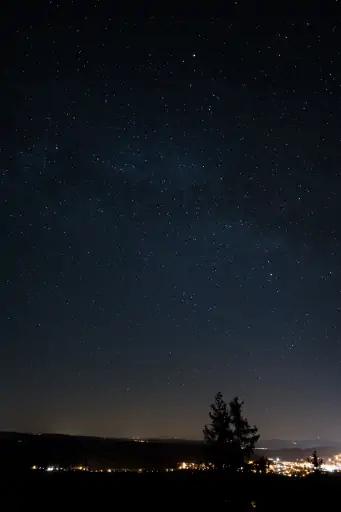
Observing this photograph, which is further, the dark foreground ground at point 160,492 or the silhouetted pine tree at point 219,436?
the silhouetted pine tree at point 219,436

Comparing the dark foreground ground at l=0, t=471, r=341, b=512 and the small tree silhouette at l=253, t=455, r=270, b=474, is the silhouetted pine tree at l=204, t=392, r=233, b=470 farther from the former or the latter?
the dark foreground ground at l=0, t=471, r=341, b=512

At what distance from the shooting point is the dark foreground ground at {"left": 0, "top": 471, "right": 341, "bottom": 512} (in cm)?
1020

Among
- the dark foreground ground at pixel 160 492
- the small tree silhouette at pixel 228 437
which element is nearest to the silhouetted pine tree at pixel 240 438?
the small tree silhouette at pixel 228 437

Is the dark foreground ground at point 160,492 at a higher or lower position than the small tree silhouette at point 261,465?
higher

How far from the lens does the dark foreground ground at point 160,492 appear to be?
1020 cm

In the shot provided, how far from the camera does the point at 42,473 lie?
451 inches

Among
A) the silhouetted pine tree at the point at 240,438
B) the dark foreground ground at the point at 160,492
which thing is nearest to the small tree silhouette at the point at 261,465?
the silhouetted pine tree at the point at 240,438

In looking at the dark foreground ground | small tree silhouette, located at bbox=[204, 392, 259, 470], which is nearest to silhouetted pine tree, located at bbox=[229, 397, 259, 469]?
small tree silhouette, located at bbox=[204, 392, 259, 470]

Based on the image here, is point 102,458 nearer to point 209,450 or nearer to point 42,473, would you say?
point 209,450

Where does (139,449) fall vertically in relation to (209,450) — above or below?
below

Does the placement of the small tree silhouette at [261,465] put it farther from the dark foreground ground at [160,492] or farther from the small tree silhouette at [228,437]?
the dark foreground ground at [160,492]

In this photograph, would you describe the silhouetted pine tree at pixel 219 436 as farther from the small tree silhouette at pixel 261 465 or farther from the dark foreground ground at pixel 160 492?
the dark foreground ground at pixel 160 492

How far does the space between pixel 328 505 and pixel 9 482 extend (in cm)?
845

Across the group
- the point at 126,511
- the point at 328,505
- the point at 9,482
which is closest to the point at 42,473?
the point at 9,482
